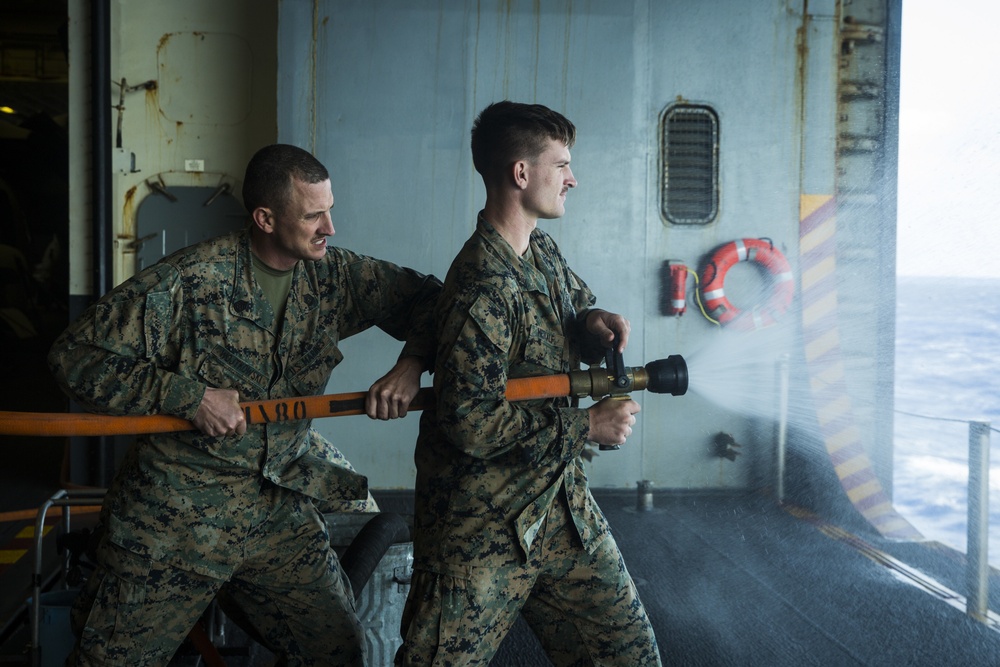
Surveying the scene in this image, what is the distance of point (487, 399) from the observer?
6.12 feet

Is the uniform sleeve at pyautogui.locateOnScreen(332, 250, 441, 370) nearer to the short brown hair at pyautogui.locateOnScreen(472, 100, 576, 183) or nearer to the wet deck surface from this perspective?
the short brown hair at pyautogui.locateOnScreen(472, 100, 576, 183)

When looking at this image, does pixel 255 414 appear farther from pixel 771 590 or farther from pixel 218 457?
pixel 771 590

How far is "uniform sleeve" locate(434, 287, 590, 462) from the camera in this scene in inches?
73.2

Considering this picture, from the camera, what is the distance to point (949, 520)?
4734 millimetres

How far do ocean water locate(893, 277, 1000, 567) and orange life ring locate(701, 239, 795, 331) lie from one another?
691mm

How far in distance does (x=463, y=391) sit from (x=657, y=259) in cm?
345

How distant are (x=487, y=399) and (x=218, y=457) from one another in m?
0.82

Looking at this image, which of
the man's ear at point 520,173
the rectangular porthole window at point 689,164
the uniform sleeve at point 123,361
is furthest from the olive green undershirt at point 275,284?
A: the rectangular porthole window at point 689,164

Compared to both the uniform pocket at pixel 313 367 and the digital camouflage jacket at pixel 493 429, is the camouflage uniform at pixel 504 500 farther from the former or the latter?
the uniform pocket at pixel 313 367

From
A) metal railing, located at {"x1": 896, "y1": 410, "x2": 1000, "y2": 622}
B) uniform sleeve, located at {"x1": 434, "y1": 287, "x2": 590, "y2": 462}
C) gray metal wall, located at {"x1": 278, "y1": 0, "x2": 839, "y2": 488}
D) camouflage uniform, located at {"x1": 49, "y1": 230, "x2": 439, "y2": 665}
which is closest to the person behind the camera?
uniform sleeve, located at {"x1": 434, "y1": 287, "x2": 590, "y2": 462}

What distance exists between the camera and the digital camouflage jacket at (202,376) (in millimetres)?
2078

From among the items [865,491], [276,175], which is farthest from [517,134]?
[865,491]

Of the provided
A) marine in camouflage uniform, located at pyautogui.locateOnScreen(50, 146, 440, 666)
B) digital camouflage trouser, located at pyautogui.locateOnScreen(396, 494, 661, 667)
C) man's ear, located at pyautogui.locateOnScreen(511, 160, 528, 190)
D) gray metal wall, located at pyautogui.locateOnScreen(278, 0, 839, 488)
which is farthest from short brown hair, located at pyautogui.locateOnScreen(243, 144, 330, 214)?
gray metal wall, located at pyautogui.locateOnScreen(278, 0, 839, 488)

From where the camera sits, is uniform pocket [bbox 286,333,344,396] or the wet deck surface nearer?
uniform pocket [bbox 286,333,344,396]
